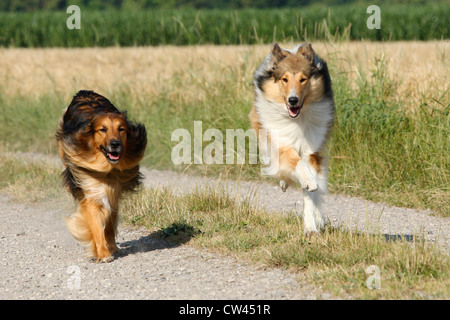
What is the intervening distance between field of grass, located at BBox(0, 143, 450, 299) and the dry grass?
3.50 meters

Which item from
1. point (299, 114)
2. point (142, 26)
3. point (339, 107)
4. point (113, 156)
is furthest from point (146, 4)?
point (113, 156)

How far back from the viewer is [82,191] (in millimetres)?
6070

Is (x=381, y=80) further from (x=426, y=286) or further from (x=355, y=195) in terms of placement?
(x=426, y=286)

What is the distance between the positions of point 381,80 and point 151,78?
6638 mm

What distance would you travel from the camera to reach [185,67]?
13.0 m

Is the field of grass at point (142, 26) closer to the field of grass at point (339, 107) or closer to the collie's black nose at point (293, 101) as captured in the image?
the field of grass at point (339, 107)

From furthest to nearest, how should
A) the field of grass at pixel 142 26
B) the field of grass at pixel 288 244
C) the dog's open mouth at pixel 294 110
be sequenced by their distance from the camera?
the field of grass at pixel 142 26
the dog's open mouth at pixel 294 110
the field of grass at pixel 288 244

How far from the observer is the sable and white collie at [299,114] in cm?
641

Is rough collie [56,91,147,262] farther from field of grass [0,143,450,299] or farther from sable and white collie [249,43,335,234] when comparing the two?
sable and white collie [249,43,335,234]

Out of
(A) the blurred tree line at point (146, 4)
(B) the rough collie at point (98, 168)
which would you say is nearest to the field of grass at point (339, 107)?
(B) the rough collie at point (98, 168)

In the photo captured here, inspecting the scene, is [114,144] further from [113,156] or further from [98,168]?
[98,168]

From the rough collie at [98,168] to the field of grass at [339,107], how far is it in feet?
6.33
